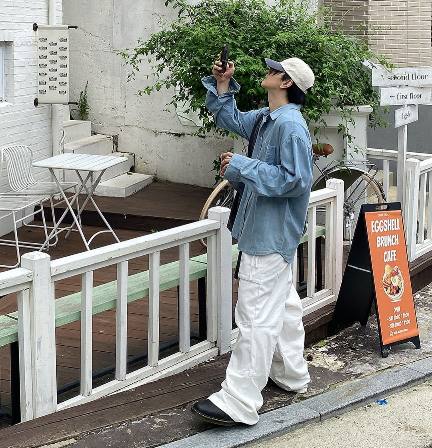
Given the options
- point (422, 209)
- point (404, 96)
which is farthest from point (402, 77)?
point (422, 209)

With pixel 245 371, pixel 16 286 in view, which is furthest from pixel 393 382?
pixel 16 286

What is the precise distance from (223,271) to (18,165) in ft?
12.1

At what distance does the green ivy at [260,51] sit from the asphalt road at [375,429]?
12.3ft

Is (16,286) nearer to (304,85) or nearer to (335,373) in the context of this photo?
(304,85)

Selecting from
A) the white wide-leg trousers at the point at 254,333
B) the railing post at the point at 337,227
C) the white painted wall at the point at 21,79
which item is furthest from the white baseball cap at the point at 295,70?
the white painted wall at the point at 21,79

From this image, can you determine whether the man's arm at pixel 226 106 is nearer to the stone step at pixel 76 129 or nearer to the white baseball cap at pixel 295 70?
the white baseball cap at pixel 295 70

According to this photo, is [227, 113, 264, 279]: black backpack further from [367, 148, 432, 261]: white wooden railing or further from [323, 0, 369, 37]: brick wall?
[323, 0, 369, 37]: brick wall

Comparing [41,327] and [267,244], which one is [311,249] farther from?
[41,327]

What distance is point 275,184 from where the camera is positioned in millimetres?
4965

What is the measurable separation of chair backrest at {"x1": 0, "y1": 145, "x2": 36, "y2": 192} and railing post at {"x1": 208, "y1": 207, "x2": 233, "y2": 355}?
3433 millimetres

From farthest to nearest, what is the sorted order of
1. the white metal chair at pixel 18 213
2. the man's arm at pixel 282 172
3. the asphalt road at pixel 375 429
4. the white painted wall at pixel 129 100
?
1. the white painted wall at pixel 129 100
2. the white metal chair at pixel 18 213
3. the asphalt road at pixel 375 429
4. the man's arm at pixel 282 172

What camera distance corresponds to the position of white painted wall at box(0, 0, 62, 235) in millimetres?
9336

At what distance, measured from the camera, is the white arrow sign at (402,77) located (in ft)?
25.1

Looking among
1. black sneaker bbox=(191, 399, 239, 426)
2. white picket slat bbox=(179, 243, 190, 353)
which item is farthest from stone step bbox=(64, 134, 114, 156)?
black sneaker bbox=(191, 399, 239, 426)
